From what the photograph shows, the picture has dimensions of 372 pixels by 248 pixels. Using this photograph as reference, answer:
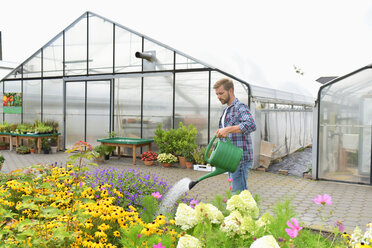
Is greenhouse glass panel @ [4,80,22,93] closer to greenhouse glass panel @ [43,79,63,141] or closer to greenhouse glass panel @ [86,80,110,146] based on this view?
greenhouse glass panel @ [43,79,63,141]

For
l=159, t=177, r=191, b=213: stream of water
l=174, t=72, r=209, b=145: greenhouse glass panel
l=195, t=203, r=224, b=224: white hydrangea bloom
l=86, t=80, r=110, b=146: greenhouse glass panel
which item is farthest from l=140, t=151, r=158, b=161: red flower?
l=195, t=203, r=224, b=224: white hydrangea bloom

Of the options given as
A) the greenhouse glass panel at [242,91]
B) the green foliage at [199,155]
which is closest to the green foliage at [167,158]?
the green foliage at [199,155]

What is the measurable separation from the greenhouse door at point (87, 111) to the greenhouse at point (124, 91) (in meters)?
0.03

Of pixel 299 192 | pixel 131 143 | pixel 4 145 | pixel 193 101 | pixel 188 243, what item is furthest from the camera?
pixel 4 145

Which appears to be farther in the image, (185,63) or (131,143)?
(185,63)

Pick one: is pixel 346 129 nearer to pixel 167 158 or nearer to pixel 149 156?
pixel 167 158

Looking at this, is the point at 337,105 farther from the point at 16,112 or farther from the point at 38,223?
the point at 16,112

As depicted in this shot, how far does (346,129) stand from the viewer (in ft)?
23.9

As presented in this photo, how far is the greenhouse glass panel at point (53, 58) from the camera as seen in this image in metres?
11.9

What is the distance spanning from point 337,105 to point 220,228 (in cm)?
640

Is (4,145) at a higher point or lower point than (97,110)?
lower

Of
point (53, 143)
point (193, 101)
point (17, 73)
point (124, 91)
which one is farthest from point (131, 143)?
point (17, 73)

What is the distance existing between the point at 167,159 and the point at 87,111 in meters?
3.76

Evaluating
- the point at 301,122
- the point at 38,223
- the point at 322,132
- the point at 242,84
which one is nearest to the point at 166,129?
the point at 242,84
